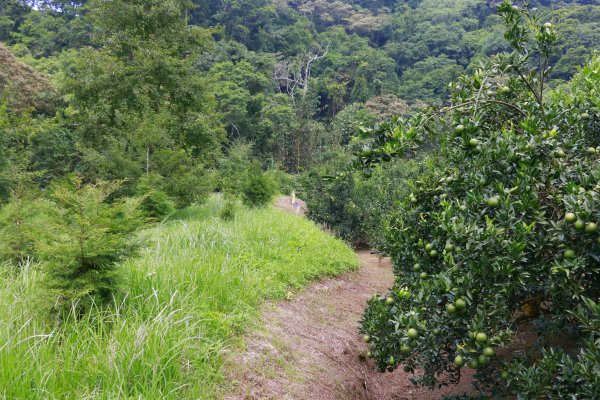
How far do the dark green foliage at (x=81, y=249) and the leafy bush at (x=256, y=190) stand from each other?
21.6ft

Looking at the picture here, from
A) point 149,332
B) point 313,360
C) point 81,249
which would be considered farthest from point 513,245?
point 81,249

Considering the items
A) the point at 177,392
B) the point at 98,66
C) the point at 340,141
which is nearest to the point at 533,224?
the point at 177,392

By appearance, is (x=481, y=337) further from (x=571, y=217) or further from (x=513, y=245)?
(x=571, y=217)

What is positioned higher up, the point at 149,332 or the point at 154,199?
the point at 149,332

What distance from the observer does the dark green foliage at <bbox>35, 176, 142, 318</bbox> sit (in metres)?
2.74

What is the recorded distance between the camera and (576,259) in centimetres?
198

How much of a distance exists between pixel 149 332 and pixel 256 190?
7.13 meters

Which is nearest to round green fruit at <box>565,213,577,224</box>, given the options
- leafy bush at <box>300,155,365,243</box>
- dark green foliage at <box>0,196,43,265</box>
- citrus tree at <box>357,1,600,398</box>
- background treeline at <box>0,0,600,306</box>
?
citrus tree at <box>357,1,600,398</box>

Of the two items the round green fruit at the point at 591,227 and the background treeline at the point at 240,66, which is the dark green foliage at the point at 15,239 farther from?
the round green fruit at the point at 591,227

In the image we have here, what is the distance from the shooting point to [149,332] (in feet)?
8.75

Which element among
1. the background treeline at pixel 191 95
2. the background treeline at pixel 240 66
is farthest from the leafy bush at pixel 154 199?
the background treeline at pixel 240 66

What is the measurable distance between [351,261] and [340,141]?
2558 cm

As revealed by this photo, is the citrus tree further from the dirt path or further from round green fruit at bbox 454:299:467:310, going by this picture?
the dirt path

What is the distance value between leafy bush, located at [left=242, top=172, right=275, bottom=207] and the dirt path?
13.1ft
